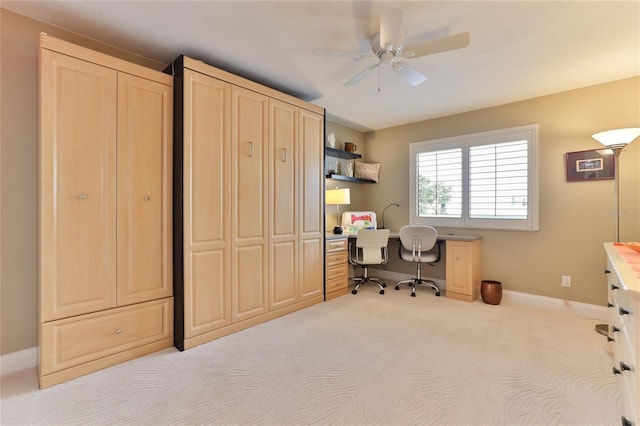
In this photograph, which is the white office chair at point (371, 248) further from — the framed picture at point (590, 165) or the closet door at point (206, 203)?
the framed picture at point (590, 165)

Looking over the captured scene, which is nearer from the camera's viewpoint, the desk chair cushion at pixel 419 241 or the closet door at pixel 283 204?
the closet door at pixel 283 204

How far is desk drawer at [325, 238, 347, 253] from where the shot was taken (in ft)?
12.4

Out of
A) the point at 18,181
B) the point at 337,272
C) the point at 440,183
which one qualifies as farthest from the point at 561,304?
the point at 18,181

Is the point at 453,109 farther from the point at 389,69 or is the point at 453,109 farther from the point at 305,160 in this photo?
the point at 305,160

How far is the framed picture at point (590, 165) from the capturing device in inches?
121

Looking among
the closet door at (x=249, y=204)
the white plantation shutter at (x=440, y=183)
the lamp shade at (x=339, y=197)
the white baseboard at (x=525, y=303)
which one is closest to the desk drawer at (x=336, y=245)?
the lamp shade at (x=339, y=197)

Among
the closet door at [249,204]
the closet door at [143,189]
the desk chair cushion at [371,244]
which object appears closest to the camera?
the closet door at [143,189]

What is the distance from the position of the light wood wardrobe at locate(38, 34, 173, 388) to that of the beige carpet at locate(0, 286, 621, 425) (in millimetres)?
251

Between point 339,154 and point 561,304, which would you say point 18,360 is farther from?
point 561,304

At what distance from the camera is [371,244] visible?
3.99 m

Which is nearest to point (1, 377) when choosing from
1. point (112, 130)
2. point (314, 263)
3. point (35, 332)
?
point (35, 332)

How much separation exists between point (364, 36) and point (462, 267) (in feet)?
9.61

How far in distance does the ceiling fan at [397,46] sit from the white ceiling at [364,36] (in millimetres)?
127

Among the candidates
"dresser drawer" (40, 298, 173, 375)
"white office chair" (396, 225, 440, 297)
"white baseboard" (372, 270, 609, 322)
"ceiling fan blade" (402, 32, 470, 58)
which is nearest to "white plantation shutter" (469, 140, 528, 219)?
"white office chair" (396, 225, 440, 297)
